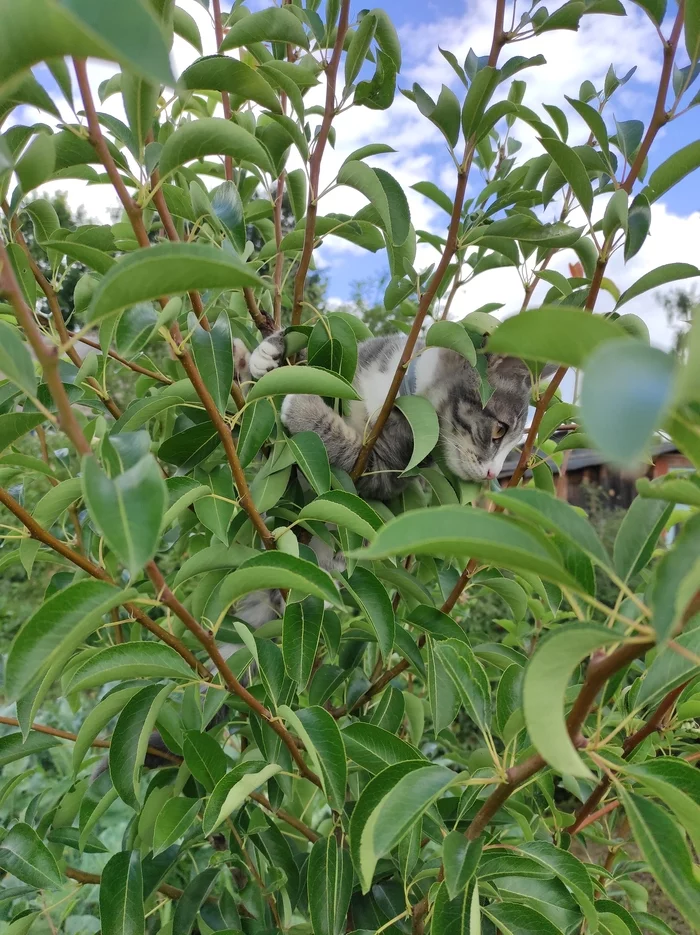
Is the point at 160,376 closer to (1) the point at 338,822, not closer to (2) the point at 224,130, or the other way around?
(2) the point at 224,130

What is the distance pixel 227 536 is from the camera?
40.9 inches

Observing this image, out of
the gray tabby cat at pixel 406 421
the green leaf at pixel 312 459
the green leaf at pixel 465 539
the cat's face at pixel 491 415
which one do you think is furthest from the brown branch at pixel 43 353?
the cat's face at pixel 491 415

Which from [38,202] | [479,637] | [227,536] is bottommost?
[479,637]

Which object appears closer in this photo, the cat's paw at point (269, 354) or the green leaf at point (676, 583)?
the green leaf at point (676, 583)

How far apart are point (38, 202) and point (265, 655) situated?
37.2 inches

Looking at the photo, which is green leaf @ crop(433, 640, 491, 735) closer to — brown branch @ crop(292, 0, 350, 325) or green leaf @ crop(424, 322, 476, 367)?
green leaf @ crop(424, 322, 476, 367)

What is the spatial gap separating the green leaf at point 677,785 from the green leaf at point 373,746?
0.32m

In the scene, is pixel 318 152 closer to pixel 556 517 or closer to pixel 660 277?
pixel 660 277

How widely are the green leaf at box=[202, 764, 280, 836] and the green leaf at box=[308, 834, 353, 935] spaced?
174mm

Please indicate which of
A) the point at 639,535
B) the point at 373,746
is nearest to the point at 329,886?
the point at 373,746

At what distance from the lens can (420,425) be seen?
1112 mm

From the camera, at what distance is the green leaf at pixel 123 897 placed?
0.97 m

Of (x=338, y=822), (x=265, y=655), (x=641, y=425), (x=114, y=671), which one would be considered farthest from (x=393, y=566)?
(x=641, y=425)

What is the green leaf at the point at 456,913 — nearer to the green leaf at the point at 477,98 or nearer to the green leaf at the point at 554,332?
the green leaf at the point at 554,332
